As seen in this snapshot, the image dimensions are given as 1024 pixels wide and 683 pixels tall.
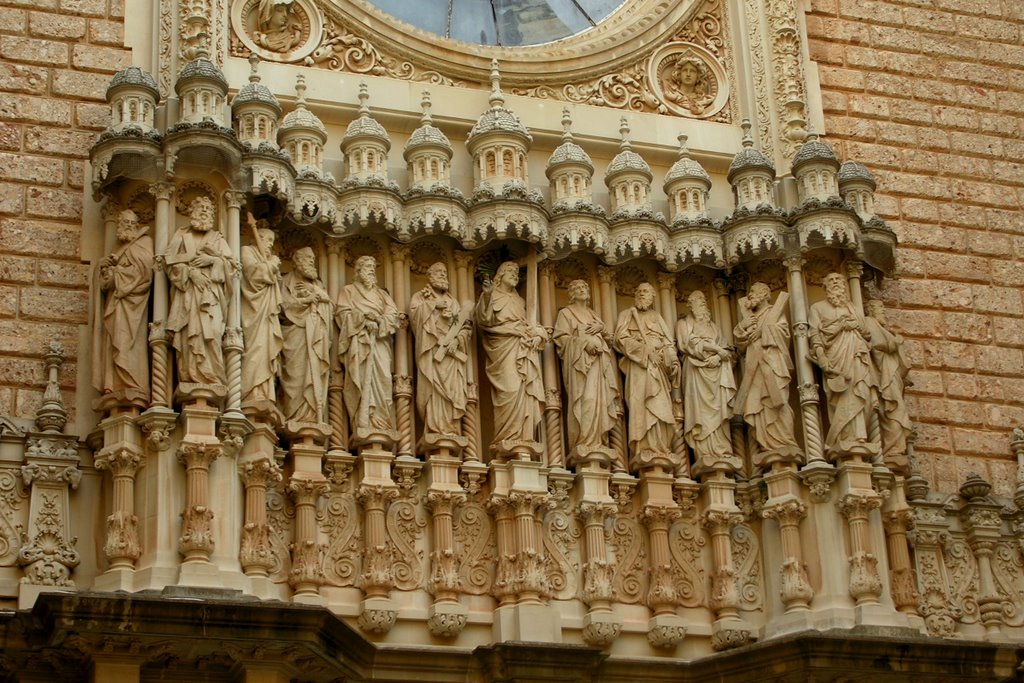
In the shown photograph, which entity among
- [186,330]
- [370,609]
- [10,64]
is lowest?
[370,609]

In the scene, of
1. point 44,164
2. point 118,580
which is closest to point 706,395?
point 118,580

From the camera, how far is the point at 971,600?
14.2 meters

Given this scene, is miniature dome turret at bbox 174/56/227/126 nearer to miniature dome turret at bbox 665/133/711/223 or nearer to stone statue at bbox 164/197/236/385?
stone statue at bbox 164/197/236/385

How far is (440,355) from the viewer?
13.4 m

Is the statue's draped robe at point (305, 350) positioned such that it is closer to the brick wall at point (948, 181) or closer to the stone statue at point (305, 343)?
the stone statue at point (305, 343)

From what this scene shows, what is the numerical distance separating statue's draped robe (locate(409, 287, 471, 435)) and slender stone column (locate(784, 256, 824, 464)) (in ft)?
8.08

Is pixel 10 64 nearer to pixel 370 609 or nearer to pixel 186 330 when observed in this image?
pixel 186 330

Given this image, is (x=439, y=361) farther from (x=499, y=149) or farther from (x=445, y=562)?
(x=499, y=149)

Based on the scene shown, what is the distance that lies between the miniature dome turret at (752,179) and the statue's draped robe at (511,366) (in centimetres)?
209

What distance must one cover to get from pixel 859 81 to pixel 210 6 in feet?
17.7

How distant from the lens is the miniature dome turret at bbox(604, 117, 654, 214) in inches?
568

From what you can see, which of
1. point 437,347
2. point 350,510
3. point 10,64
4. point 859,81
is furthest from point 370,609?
point 859,81

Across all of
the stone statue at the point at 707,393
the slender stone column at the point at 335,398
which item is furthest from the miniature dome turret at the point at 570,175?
the slender stone column at the point at 335,398

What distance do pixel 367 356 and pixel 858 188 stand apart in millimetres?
4244
